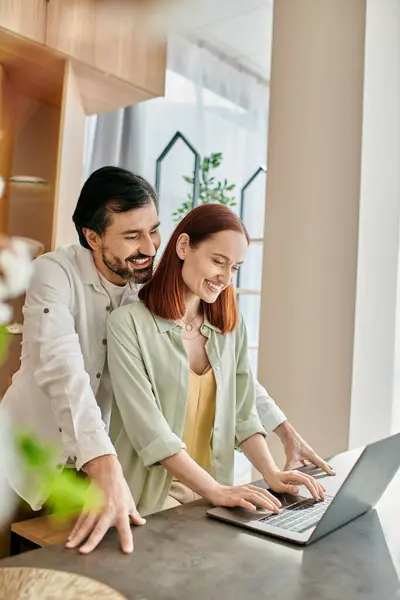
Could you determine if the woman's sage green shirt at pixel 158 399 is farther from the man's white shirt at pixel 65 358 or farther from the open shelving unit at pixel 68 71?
the open shelving unit at pixel 68 71

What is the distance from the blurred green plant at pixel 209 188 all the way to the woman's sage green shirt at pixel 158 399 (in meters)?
2.34

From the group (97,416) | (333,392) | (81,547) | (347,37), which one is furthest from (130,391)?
(347,37)

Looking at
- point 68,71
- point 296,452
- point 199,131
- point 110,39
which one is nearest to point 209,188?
point 199,131

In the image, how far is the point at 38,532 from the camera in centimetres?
136

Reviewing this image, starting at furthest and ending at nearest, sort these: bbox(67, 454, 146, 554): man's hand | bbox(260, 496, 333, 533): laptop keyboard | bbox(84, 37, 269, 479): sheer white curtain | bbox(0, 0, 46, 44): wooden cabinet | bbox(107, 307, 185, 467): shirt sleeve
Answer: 1. bbox(84, 37, 269, 479): sheer white curtain
2. bbox(0, 0, 46, 44): wooden cabinet
3. bbox(107, 307, 185, 467): shirt sleeve
4. bbox(260, 496, 333, 533): laptop keyboard
5. bbox(67, 454, 146, 554): man's hand

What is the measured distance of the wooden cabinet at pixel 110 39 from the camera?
7.71 feet

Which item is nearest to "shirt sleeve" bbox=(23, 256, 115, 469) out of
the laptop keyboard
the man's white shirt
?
the man's white shirt

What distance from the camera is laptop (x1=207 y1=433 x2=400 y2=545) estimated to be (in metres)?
0.93

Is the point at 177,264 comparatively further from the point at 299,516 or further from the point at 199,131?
the point at 199,131

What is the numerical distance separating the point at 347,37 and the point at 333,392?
4.36 feet

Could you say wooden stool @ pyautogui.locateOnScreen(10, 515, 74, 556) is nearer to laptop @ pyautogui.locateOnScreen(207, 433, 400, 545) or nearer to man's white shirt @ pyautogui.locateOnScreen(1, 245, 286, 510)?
man's white shirt @ pyautogui.locateOnScreen(1, 245, 286, 510)

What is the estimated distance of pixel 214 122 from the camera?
3.87 m

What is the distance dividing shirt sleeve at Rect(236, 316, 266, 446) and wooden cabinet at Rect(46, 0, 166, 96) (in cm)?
146

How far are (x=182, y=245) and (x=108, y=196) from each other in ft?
0.68
